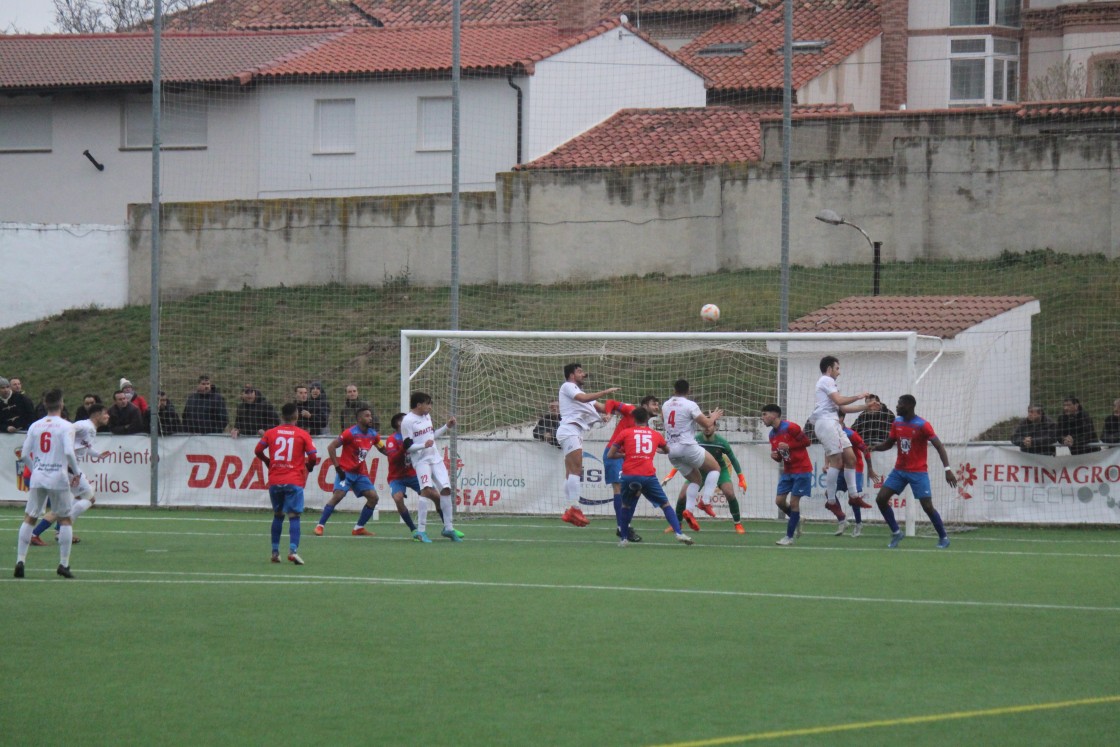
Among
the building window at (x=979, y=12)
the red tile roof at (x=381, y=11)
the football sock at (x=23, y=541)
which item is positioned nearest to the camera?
the football sock at (x=23, y=541)

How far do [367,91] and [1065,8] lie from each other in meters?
22.0

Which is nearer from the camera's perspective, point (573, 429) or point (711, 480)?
point (711, 480)

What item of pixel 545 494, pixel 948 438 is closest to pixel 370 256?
pixel 545 494

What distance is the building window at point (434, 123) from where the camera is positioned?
37.9 m

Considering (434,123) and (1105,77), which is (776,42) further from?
(434,123)

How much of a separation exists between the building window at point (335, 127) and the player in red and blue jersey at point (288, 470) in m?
22.8

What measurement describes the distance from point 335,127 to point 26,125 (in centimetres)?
946

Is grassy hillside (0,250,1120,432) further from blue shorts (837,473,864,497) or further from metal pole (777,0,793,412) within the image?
blue shorts (837,473,864,497)

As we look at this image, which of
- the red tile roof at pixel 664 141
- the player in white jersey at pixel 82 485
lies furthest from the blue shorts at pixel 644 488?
the red tile roof at pixel 664 141

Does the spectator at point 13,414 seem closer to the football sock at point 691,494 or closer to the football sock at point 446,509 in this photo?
the football sock at point 446,509

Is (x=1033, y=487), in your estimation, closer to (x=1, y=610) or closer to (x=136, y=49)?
(x=1, y=610)

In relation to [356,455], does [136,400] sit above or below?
above

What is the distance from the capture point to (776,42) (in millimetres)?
45125

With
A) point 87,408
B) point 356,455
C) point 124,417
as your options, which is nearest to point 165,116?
point 124,417
